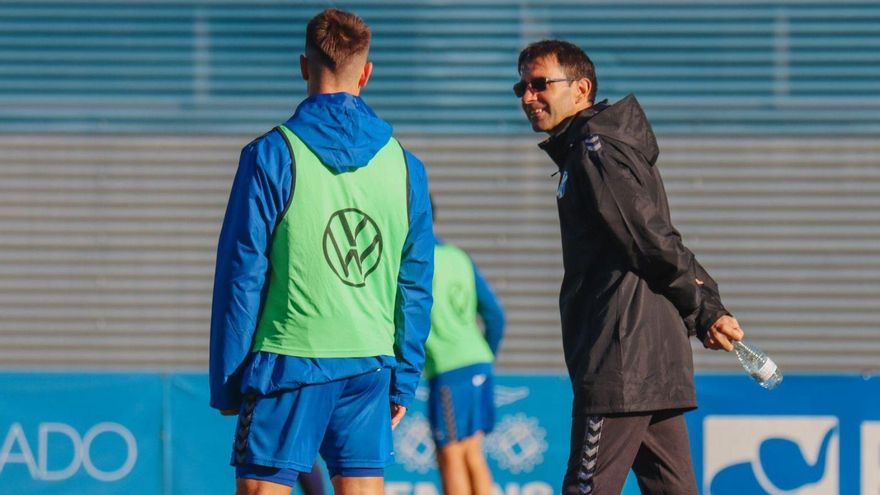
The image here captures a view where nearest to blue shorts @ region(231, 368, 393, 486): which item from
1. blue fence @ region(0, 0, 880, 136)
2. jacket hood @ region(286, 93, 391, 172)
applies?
jacket hood @ region(286, 93, 391, 172)

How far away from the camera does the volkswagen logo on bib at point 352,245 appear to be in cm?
380

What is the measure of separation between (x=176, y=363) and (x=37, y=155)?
1.77 meters

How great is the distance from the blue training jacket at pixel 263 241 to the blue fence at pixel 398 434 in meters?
3.68

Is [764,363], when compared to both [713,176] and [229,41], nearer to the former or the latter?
[713,176]

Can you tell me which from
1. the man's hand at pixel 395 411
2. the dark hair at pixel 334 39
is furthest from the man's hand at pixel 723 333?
the dark hair at pixel 334 39

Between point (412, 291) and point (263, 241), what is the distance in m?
0.50

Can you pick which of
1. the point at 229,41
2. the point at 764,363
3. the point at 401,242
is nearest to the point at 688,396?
the point at 764,363

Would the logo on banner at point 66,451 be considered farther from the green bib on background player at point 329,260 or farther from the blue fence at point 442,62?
the green bib on background player at point 329,260

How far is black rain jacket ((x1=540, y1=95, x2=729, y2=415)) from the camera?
162 inches

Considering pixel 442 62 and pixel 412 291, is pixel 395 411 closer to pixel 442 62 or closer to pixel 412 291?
pixel 412 291

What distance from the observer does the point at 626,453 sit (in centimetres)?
416

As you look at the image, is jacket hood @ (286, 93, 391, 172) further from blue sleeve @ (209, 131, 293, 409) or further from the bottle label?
the bottle label

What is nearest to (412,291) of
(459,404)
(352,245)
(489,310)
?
(352,245)

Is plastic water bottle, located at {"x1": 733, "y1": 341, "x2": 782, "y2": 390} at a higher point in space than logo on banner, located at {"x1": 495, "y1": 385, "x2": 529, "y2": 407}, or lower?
higher
